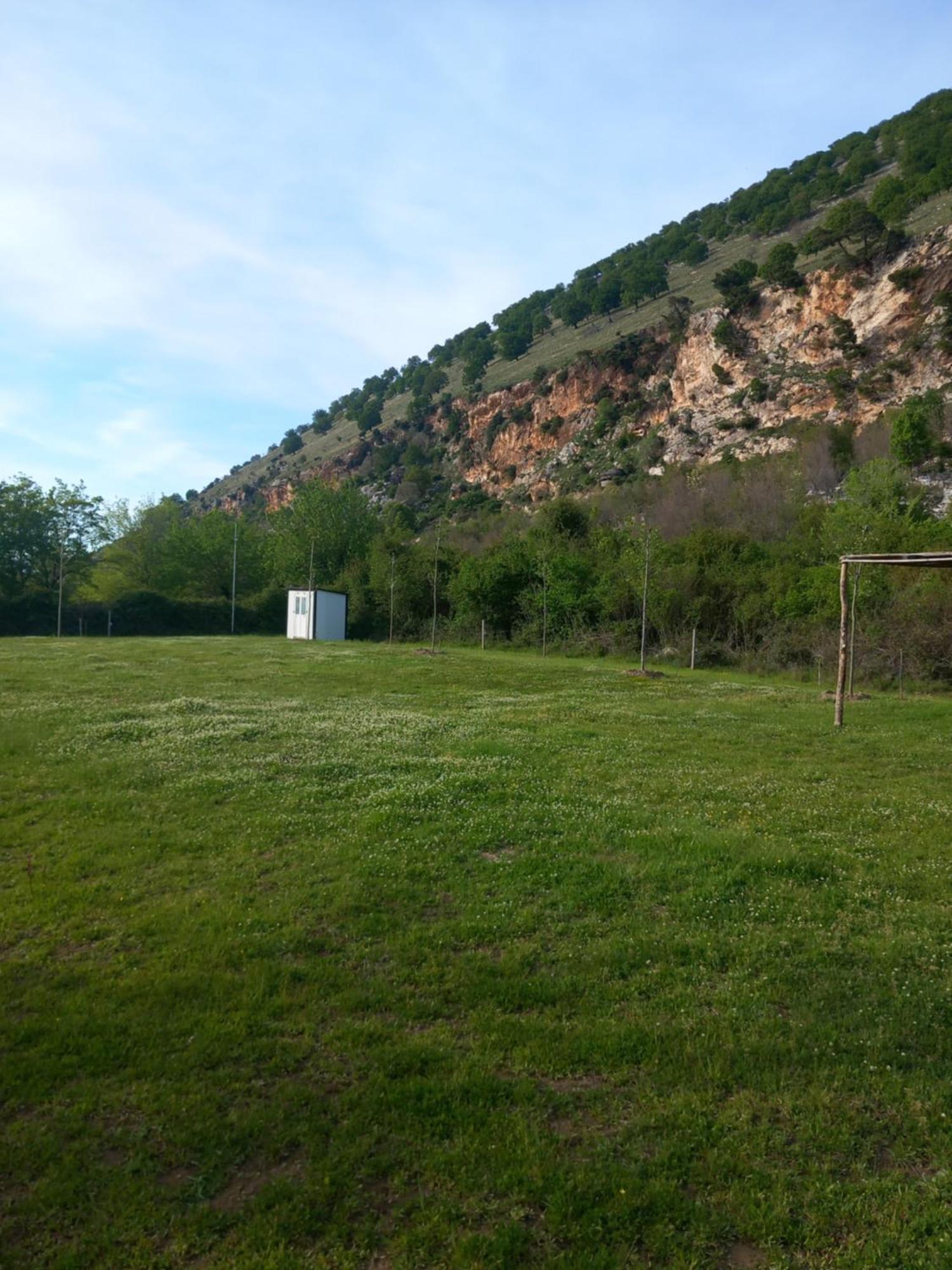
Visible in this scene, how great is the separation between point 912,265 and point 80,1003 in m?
76.5

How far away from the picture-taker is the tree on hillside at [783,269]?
7300 cm

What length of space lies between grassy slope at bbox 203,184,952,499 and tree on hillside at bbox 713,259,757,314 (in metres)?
3.11

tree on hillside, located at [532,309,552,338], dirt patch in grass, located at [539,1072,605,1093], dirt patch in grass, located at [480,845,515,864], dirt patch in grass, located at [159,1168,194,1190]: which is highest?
tree on hillside, located at [532,309,552,338]

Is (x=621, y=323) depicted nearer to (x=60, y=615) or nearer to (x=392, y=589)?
(x=392, y=589)

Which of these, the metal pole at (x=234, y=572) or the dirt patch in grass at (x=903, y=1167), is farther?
the metal pole at (x=234, y=572)

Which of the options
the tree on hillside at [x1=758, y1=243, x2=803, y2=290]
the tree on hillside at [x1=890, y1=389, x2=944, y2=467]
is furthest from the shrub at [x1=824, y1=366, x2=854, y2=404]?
the tree on hillside at [x1=758, y1=243, x2=803, y2=290]

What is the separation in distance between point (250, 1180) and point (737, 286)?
293 ft

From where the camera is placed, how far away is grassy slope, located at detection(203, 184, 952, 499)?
71.7 meters

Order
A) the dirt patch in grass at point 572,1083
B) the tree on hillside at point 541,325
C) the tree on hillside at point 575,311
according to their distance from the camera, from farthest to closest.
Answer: the tree on hillside at point 541,325, the tree on hillside at point 575,311, the dirt patch in grass at point 572,1083

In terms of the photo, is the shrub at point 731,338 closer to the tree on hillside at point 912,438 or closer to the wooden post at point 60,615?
the tree on hillside at point 912,438

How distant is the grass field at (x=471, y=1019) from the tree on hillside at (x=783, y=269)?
244 feet

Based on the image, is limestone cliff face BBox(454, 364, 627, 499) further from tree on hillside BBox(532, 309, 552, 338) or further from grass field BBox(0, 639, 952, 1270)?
grass field BBox(0, 639, 952, 1270)

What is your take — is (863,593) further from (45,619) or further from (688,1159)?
(45,619)

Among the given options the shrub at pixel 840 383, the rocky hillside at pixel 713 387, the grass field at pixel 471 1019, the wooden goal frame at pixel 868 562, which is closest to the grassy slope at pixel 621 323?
the rocky hillside at pixel 713 387
